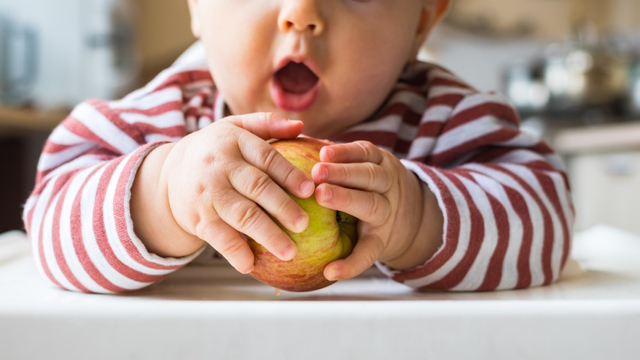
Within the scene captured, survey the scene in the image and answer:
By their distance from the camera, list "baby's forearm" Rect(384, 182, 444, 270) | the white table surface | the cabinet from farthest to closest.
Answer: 1. the cabinet
2. "baby's forearm" Rect(384, 182, 444, 270)
3. the white table surface

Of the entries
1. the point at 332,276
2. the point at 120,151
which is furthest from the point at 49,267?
the point at 332,276

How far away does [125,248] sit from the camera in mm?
522

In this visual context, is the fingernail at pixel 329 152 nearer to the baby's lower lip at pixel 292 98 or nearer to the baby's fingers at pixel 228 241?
the baby's fingers at pixel 228 241

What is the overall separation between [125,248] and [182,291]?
6cm

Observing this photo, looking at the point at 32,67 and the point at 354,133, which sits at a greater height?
the point at 354,133

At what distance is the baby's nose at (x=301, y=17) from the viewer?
1.92 feet

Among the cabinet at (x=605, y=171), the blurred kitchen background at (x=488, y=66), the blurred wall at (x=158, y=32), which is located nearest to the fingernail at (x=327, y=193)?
the blurred kitchen background at (x=488, y=66)

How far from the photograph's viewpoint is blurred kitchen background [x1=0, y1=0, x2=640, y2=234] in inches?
80.7

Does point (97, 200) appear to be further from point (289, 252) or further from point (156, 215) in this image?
point (289, 252)

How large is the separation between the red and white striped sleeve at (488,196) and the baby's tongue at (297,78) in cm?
15

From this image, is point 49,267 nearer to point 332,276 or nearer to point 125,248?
point 125,248

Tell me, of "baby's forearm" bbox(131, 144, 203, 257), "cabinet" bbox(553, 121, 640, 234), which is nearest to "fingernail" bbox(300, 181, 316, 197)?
"baby's forearm" bbox(131, 144, 203, 257)

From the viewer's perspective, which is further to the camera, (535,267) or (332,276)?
(535,267)

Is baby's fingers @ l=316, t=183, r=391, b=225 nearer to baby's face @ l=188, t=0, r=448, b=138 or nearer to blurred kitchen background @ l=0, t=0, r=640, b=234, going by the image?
baby's face @ l=188, t=0, r=448, b=138
